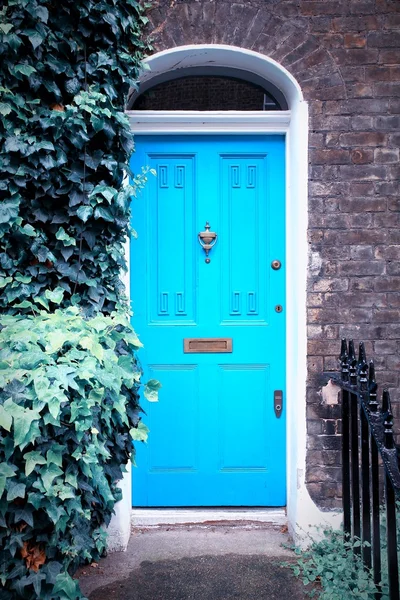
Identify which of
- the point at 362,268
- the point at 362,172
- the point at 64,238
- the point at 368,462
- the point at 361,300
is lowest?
the point at 368,462

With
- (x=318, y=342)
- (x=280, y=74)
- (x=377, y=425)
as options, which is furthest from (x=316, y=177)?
(x=377, y=425)

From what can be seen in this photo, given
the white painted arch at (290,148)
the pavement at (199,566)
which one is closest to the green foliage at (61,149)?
the white painted arch at (290,148)

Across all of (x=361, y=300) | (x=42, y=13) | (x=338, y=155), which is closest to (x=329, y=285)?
(x=361, y=300)

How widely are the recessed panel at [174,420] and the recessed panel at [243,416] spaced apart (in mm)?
183

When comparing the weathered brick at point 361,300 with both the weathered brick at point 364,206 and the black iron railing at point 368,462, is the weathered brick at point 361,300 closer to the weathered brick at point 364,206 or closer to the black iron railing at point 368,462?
the black iron railing at point 368,462

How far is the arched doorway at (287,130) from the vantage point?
132 inches

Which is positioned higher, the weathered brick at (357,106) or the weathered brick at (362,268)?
the weathered brick at (357,106)

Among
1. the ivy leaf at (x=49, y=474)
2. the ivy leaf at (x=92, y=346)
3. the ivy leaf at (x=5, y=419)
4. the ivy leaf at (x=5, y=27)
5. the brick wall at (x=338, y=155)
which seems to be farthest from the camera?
the brick wall at (x=338, y=155)

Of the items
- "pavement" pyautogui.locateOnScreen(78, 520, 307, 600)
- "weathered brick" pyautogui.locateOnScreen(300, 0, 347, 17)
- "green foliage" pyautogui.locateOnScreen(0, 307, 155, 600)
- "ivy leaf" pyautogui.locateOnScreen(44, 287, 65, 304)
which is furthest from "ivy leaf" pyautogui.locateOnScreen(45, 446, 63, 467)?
"weathered brick" pyautogui.locateOnScreen(300, 0, 347, 17)

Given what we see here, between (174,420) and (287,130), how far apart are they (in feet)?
6.84

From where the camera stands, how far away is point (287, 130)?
3604mm

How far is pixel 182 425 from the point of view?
12.1 feet

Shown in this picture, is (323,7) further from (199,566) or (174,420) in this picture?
(199,566)

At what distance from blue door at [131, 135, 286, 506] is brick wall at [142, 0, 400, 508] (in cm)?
36
